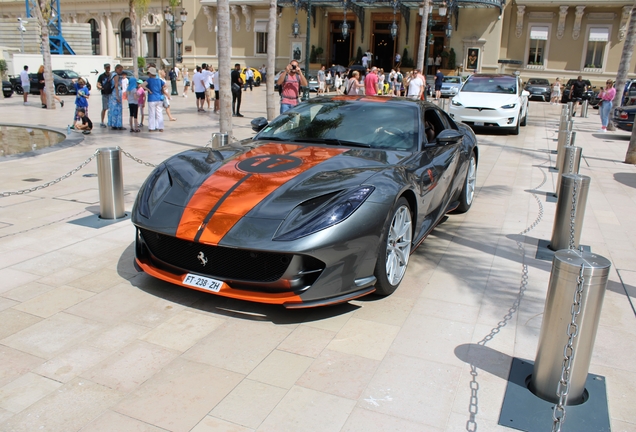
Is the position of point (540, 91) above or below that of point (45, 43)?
below

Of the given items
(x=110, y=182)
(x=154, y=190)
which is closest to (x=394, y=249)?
(x=154, y=190)

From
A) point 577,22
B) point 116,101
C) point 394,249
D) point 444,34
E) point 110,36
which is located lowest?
point 394,249

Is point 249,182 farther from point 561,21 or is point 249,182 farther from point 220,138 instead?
point 561,21

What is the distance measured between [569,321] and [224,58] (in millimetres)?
9232

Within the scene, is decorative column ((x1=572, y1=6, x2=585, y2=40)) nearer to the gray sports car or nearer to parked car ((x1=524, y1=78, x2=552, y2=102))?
parked car ((x1=524, y1=78, x2=552, y2=102))

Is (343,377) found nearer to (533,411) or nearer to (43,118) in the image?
(533,411)

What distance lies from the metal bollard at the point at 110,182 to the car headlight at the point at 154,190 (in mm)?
1760

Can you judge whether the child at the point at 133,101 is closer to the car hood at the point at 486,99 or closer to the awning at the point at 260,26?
the car hood at the point at 486,99

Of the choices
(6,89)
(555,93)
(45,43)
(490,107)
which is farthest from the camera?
(555,93)

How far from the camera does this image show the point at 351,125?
545cm

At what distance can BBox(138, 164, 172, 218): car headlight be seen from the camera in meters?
4.29

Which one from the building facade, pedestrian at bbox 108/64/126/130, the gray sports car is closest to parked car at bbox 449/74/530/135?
pedestrian at bbox 108/64/126/130

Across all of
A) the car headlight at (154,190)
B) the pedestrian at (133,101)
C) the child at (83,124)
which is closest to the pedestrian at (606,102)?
the pedestrian at (133,101)

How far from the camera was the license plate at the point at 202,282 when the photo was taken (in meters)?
3.86
